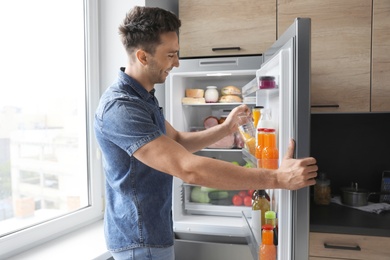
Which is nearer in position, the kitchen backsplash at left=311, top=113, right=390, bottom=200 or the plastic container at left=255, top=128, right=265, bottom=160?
the plastic container at left=255, top=128, right=265, bottom=160

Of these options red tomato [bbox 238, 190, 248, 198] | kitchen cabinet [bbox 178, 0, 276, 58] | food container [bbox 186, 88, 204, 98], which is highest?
kitchen cabinet [bbox 178, 0, 276, 58]

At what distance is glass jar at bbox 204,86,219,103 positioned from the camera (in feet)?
7.29

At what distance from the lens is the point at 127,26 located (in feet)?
4.29

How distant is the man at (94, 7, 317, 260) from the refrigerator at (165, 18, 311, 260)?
130mm

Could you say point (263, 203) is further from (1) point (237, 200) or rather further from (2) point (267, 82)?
(1) point (237, 200)

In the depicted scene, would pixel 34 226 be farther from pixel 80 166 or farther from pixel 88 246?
pixel 80 166

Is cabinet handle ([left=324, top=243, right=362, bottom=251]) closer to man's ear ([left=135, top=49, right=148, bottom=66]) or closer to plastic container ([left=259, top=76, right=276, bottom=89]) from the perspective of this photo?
plastic container ([left=259, top=76, right=276, bottom=89])

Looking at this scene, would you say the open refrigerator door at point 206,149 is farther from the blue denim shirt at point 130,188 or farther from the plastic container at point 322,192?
the blue denim shirt at point 130,188

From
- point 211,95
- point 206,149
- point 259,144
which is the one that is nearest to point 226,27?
point 211,95

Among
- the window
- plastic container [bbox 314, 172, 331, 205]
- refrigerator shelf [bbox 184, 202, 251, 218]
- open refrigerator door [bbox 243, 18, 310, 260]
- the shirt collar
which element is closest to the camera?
open refrigerator door [bbox 243, 18, 310, 260]

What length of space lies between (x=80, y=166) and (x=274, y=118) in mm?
1370

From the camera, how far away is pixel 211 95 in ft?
7.29

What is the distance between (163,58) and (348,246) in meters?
1.14

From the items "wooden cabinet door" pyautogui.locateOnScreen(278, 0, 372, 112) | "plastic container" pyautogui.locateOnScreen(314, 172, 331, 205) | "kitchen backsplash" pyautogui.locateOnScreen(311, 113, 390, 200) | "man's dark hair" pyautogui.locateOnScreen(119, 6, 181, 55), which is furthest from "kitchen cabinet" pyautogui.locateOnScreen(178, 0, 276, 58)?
"plastic container" pyautogui.locateOnScreen(314, 172, 331, 205)
